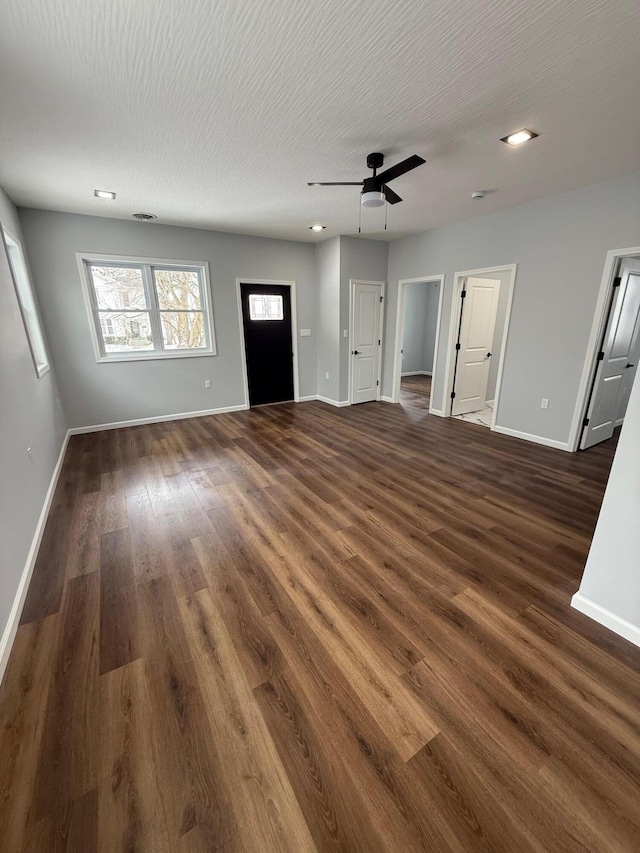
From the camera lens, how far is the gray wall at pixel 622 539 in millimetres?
1556

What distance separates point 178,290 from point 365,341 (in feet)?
10.3

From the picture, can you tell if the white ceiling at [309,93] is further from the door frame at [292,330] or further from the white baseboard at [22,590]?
the white baseboard at [22,590]

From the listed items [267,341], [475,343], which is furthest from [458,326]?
[267,341]

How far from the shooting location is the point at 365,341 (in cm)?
604

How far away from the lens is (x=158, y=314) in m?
4.95

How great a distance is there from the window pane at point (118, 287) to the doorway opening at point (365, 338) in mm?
3227

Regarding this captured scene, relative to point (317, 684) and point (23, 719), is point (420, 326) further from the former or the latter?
point (23, 719)

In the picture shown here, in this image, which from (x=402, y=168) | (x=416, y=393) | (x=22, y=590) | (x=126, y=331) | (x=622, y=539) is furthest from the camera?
(x=416, y=393)

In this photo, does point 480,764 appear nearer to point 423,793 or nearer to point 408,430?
point 423,793

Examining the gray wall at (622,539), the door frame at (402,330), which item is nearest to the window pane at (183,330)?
the door frame at (402,330)

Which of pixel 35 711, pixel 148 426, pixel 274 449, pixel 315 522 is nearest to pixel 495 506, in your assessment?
pixel 315 522

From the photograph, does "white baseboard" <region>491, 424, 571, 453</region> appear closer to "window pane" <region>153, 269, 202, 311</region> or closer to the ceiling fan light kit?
the ceiling fan light kit

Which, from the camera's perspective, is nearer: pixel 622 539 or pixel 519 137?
pixel 622 539

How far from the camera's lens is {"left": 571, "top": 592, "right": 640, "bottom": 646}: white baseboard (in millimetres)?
1647
